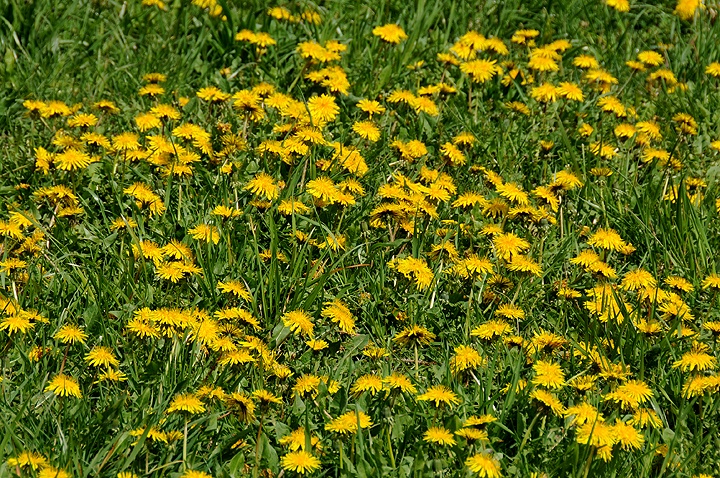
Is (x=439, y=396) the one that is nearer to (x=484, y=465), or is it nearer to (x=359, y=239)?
(x=484, y=465)

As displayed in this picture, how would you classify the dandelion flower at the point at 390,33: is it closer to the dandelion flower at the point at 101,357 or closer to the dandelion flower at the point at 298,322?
the dandelion flower at the point at 298,322

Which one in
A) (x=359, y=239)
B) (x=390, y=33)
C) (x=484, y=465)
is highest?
(x=390, y=33)

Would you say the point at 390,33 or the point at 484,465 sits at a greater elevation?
the point at 390,33

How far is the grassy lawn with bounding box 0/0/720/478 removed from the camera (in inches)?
122

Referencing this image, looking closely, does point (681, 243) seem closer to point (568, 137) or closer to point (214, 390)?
point (568, 137)

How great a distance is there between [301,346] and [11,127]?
5.95ft

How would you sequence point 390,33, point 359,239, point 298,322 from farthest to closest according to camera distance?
1. point 390,33
2. point 359,239
3. point 298,322

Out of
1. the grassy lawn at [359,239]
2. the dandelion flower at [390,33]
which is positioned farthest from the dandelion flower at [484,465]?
the dandelion flower at [390,33]

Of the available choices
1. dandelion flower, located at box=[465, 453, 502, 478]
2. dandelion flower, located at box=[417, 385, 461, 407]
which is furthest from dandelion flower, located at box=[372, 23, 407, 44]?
dandelion flower, located at box=[465, 453, 502, 478]

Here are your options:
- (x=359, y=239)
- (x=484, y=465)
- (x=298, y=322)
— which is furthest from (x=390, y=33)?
(x=484, y=465)

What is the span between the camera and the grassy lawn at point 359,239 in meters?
3.11

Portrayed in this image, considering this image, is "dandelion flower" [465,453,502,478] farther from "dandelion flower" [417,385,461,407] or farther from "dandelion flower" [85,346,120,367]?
"dandelion flower" [85,346,120,367]

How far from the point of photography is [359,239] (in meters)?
4.11

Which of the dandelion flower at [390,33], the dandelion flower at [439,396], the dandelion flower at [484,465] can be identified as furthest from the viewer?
the dandelion flower at [390,33]
